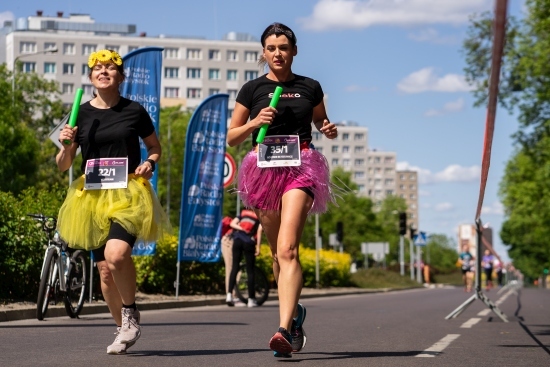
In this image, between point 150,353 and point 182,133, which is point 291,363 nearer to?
point 150,353

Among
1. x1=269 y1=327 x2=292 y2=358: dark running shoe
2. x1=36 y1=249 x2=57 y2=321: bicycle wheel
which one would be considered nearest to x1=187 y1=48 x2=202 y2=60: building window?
x1=36 y1=249 x2=57 y2=321: bicycle wheel

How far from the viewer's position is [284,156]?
8.43 m

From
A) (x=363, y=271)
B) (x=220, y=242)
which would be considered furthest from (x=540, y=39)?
(x=220, y=242)

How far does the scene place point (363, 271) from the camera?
58688 mm

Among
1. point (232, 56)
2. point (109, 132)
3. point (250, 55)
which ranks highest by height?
point (250, 55)

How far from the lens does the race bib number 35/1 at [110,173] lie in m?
8.49

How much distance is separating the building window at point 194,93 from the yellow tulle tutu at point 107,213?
520 feet

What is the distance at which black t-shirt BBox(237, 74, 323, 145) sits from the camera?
8.47 meters

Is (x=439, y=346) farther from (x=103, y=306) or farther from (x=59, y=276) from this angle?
(x=103, y=306)

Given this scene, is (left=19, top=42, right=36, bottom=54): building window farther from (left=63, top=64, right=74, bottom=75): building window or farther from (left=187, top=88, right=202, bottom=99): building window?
(left=187, top=88, right=202, bottom=99): building window

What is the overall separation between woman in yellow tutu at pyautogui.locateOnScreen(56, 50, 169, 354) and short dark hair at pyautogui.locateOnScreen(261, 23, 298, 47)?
1.08 meters

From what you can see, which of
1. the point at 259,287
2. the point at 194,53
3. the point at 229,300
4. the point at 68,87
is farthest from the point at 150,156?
the point at 194,53

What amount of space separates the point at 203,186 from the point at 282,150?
43.9 ft

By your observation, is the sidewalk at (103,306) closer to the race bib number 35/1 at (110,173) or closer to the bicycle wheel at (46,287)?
the bicycle wheel at (46,287)
